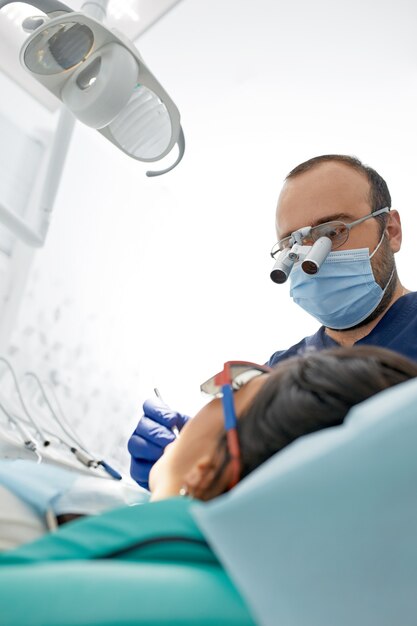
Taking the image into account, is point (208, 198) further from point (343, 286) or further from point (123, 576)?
point (123, 576)

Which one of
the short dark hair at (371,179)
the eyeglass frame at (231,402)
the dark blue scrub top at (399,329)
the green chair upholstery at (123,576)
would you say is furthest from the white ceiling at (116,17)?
the green chair upholstery at (123,576)

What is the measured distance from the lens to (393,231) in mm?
1915

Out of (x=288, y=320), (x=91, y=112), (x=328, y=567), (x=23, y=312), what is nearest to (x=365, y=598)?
(x=328, y=567)

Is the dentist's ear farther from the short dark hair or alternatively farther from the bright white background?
the bright white background

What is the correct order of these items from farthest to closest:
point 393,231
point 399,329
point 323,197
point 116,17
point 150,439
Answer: point 116,17 < point 393,231 < point 323,197 < point 399,329 < point 150,439

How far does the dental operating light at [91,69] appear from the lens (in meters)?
1.29

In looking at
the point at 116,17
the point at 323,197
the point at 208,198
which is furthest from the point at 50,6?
the point at 208,198

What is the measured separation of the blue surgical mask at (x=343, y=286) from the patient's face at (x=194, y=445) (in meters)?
0.92

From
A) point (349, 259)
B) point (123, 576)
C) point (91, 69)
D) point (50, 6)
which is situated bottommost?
point (349, 259)

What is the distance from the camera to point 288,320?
338 cm

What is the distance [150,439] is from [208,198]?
2.23 m

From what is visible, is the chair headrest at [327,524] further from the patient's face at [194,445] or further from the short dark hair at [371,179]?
the short dark hair at [371,179]

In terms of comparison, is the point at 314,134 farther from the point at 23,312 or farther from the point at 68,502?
the point at 68,502

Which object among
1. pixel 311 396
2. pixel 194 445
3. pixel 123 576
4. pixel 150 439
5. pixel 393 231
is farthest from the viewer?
pixel 393 231
